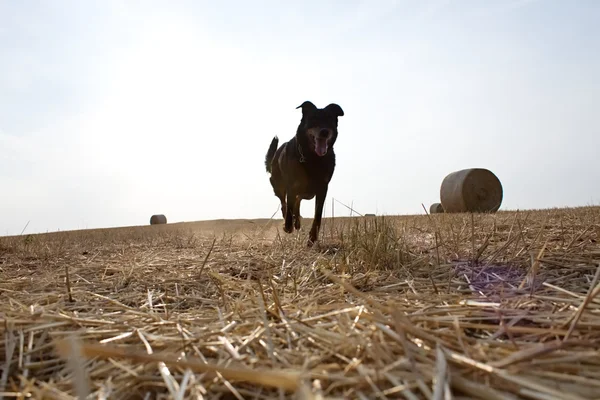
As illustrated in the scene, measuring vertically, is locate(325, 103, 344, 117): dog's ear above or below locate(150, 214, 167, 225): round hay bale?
above

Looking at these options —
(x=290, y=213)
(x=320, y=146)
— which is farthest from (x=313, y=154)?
(x=290, y=213)

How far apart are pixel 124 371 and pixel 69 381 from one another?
5.5 inches

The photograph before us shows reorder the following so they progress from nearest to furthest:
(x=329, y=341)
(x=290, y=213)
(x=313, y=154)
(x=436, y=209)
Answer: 1. (x=329, y=341)
2. (x=313, y=154)
3. (x=290, y=213)
4. (x=436, y=209)

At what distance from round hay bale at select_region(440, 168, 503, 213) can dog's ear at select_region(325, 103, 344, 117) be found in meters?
7.73

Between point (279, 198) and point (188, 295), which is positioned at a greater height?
point (279, 198)

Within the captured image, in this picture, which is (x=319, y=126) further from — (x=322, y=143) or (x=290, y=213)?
(x=290, y=213)

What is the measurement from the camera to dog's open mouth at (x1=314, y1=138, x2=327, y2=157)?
6.49 m

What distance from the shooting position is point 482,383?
1.07 meters

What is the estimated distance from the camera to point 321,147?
21.3ft

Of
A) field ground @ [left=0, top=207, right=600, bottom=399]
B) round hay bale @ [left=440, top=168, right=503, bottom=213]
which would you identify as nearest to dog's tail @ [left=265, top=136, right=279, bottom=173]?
round hay bale @ [left=440, top=168, right=503, bottom=213]

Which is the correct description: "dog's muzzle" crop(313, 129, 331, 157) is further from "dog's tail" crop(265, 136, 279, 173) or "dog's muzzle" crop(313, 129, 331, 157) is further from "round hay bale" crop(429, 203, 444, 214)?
"round hay bale" crop(429, 203, 444, 214)

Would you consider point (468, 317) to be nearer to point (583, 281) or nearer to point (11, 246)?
point (583, 281)

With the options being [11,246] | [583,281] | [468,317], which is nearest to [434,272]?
[583,281]

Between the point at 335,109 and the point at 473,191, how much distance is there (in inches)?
325
